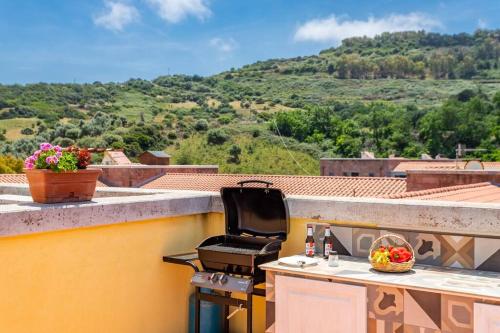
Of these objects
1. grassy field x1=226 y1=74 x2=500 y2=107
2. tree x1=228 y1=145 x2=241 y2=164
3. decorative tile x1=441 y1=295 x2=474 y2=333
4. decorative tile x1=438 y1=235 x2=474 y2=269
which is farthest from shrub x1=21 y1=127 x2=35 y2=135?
decorative tile x1=441 y1=295 x2=474 y2=333

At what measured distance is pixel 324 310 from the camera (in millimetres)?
2615

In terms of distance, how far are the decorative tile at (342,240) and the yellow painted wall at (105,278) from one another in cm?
30

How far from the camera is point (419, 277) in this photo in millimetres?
2516

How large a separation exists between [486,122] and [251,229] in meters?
49.3

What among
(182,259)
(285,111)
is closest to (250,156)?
(285,111)

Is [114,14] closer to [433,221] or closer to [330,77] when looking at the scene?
[330,77]

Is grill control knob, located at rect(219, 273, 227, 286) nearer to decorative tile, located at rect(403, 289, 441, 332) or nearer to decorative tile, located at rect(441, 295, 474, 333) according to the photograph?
decorative tile, located at rect(403, 289, 441, 332)

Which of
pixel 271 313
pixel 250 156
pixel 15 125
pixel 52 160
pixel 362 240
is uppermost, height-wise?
pixel 15 125

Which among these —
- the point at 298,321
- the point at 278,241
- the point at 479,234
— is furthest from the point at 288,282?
the point at 479,234

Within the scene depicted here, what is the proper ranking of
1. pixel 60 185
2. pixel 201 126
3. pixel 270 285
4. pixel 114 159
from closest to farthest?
pixel 270 285 → pixel 60 185 → pixel 114 159 → pixel 201 126

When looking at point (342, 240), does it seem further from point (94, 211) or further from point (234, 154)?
point (234, 154)

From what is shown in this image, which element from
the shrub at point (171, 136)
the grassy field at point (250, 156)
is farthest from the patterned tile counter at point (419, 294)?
the shrub at point (171, 136)

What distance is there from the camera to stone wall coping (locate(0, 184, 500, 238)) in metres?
2.65

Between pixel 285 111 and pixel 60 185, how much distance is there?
50680mm
